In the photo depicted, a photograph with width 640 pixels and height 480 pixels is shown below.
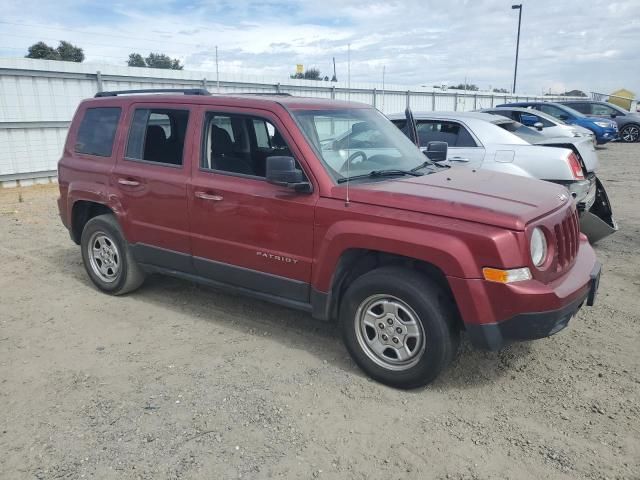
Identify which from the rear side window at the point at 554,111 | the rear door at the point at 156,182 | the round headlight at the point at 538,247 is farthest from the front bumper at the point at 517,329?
the rear side window at the point at 554,111

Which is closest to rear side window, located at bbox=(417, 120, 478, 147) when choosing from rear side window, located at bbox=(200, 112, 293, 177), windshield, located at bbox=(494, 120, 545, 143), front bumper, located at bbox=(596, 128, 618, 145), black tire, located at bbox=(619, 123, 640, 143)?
windshield, located at bbox=(494, 120, 545, 143)

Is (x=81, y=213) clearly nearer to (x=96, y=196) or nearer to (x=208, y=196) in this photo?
(x=96, y=196)

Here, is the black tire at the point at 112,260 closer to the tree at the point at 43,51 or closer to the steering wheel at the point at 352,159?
the steering wheel at the point at 352,159

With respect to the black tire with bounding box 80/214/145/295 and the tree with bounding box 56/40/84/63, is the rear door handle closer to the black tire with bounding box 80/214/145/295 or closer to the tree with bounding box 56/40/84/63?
the black tire with bounding box 80/214/145/295

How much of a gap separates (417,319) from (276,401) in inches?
41.2

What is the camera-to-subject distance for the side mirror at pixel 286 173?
363cm

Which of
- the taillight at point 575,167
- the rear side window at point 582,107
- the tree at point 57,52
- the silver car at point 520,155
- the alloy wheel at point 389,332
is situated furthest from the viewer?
the tree at point 57,52

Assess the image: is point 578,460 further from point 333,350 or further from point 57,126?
point 57,126

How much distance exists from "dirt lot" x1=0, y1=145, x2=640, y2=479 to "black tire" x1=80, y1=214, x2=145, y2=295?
0.71 ft

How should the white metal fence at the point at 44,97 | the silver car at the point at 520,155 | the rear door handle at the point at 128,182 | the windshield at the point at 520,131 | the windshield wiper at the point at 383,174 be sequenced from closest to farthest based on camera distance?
the windshield wiper at the point at 383,174
the rear door handle at the point at 128,182
the silver car at the point at 520,155
the windshield at the point at 520,131
the white metal fence at the point at 44,97

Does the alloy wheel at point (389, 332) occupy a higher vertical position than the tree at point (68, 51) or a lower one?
lower

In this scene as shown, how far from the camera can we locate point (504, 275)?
3.09 m

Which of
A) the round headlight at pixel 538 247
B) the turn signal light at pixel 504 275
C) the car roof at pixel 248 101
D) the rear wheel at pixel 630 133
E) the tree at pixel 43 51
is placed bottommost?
the rear wheel at pixel 630 133

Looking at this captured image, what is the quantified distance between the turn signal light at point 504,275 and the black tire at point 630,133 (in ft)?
74.5
